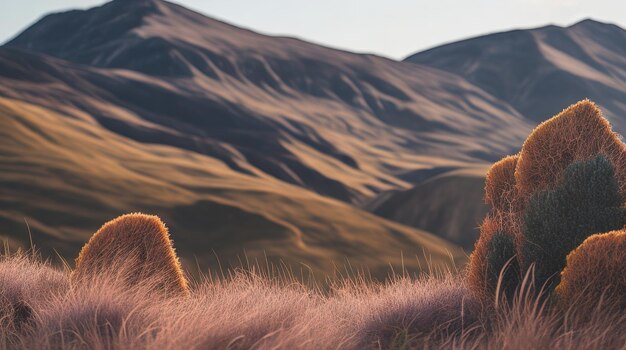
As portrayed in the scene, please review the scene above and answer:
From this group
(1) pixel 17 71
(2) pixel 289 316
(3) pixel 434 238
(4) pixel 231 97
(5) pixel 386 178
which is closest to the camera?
(2) pixel 289 316

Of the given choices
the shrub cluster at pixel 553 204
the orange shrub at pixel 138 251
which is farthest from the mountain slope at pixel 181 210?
the shrub cluster at pixel 553 204

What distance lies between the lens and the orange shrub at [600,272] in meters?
8.41

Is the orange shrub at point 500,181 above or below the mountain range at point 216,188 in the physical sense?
above

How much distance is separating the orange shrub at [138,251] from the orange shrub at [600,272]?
6051mm

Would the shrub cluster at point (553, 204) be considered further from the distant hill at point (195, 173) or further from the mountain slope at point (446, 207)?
the mountain slope at point (446, 207)

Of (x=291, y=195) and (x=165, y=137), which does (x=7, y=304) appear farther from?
(x=165, y=137)

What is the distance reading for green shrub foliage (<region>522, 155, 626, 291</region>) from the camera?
9.73 m

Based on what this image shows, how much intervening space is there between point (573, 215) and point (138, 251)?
258 inches

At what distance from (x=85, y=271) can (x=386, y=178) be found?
132m

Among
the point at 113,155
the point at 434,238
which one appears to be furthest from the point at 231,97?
the point at 434,238

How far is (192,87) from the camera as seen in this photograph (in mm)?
187375

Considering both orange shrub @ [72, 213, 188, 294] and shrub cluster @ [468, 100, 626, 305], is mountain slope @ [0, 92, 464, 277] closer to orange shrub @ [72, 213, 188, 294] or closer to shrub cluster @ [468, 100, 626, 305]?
orange shrub @ [72, 213, 188, 294]

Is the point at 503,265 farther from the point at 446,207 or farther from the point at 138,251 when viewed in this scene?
the point at 446,207

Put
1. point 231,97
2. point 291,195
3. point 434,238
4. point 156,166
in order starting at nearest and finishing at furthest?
point 434,238 → point 291,195 → point 156,166 → point 231,97
